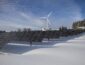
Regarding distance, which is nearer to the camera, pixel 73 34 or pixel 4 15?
pixel 4 15

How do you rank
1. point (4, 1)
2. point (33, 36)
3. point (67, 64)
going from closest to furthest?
point (67, 64) < point (4, 1) < point (33, 36)

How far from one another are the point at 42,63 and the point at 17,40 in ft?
27.3

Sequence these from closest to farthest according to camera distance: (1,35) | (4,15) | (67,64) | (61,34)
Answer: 1. (67,64)
2. (4,15)
3. (1,35)
4. (61,34)

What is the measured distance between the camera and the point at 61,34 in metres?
17.8

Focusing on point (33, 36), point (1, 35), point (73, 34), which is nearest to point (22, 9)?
point (1, 35)

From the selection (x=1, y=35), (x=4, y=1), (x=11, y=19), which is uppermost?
(x=4, y=1)

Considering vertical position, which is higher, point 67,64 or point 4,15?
point 4,15

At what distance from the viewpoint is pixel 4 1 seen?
22.9ft

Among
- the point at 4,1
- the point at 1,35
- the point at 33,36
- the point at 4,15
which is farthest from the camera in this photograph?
the point at 33,36

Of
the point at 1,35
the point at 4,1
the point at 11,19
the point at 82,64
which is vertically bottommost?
the point at 82,64

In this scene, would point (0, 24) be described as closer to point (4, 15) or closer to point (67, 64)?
point (4, 15)

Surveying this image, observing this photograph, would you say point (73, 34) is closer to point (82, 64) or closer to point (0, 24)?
point (0, 24)

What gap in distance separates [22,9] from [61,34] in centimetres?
1003

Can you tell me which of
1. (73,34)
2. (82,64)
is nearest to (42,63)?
(82,64)
